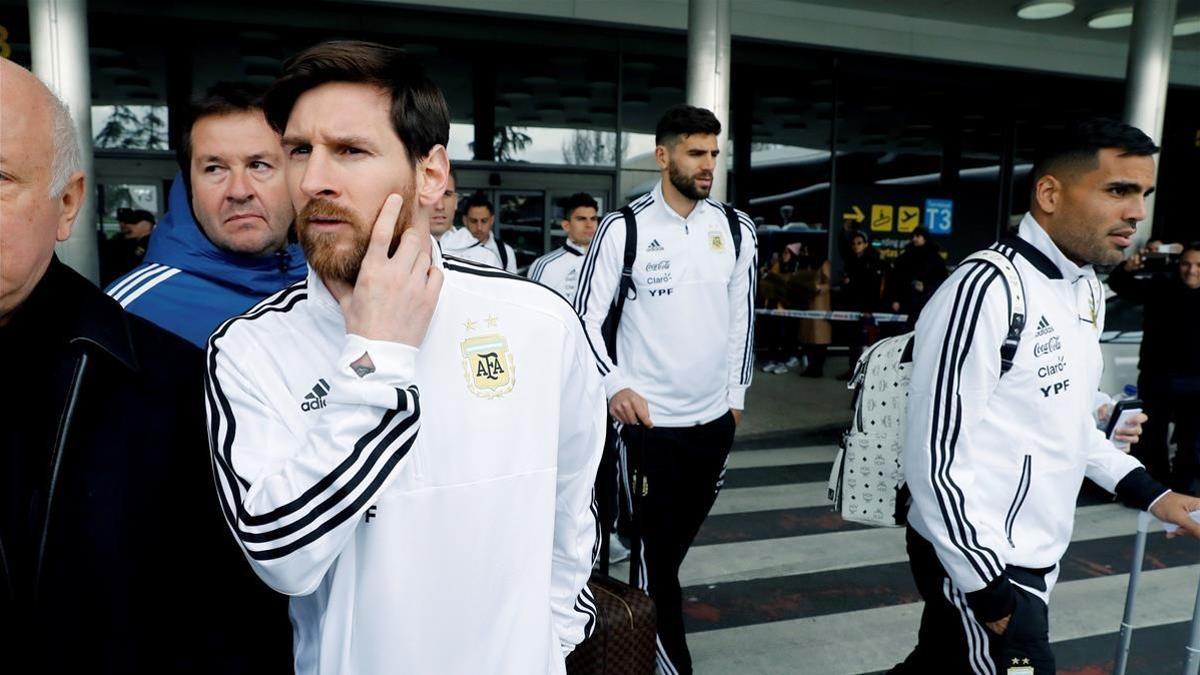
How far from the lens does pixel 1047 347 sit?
7.74ft

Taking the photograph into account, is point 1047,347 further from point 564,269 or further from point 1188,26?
point 1188,26

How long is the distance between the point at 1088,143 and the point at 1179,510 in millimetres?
1134

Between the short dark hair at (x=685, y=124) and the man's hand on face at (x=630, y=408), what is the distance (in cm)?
122

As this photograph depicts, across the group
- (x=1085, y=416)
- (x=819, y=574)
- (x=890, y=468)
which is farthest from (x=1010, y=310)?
(x=819, y=574)

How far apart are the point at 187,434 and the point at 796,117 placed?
1279cm

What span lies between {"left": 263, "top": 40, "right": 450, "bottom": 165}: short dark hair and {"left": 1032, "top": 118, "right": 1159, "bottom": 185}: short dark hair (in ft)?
6.15

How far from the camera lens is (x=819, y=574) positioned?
4836 mm

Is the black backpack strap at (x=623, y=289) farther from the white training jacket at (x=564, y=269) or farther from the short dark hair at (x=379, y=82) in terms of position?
the white training jacket at (x=564, y=269)

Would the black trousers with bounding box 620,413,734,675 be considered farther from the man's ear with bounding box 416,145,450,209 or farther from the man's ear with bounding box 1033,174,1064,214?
the man's ear with bounding box 416,145,450,209

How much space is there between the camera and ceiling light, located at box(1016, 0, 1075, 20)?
447 inches

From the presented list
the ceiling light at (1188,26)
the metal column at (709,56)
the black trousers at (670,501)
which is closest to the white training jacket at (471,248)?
the metal column at (709,56)

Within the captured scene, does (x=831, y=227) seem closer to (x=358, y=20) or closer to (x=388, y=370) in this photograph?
(x=358, y=20)

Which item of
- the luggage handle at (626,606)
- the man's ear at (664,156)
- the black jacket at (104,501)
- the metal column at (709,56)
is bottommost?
the luggage handle at (626,606)

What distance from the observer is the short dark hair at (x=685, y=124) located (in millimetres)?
3865
